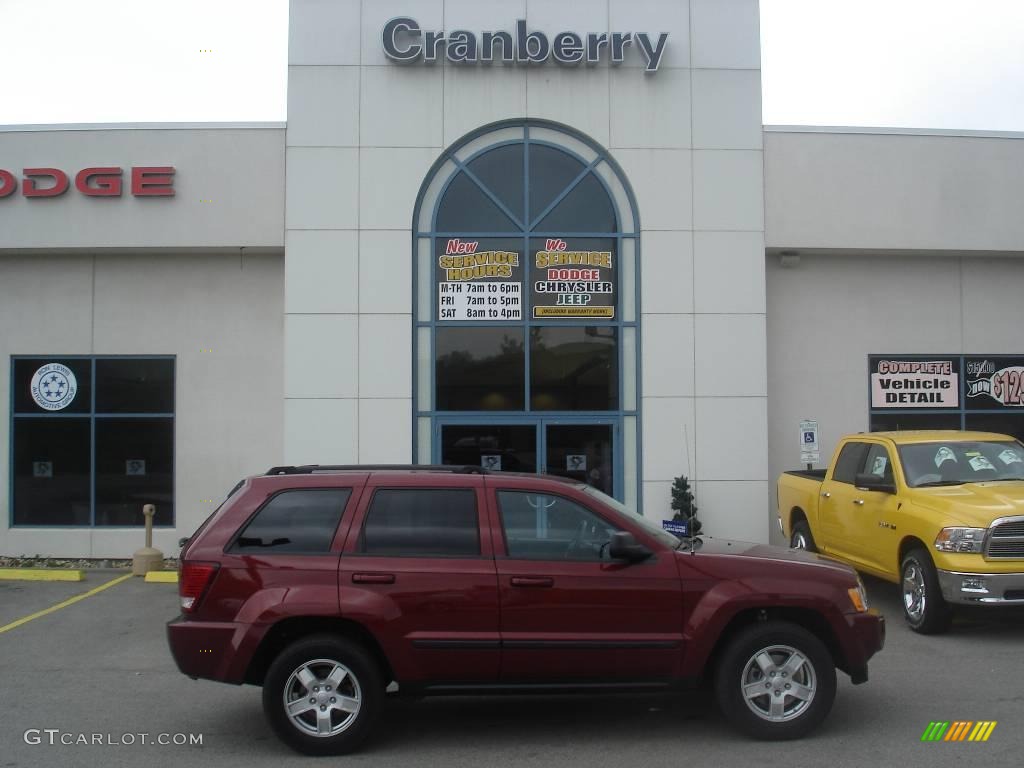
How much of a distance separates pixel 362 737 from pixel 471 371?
26.8ft

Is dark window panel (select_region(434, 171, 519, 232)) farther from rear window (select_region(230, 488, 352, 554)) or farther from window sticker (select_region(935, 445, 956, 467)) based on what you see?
rear window (select_region(230, 488, 352, 554))

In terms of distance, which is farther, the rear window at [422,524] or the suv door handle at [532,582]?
the rear window at [422,524]

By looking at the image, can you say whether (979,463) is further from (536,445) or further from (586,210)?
(586,210)

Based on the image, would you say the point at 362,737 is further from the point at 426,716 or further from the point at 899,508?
the point at 899,508

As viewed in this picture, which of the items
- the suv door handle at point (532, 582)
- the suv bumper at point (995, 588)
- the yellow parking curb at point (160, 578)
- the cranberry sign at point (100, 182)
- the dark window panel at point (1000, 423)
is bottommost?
the yellow parking curb at point (160, 578)

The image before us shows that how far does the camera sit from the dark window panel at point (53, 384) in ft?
47.8

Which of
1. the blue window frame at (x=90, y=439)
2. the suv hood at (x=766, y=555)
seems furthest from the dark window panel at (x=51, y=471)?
the suv hood at (x=766, y=555)

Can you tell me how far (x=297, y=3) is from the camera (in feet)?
45.6

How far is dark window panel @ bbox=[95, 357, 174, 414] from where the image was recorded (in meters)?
14.6

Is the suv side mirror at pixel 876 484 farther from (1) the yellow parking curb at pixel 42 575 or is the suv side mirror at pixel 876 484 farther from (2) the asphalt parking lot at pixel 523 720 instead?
(1) the yellow parking curb at pixel 42 575

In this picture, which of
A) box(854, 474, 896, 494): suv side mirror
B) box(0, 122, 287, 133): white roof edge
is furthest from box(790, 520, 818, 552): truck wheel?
box(0, 122, 287, 133): white roof edge

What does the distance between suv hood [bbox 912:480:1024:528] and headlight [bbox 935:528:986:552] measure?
8 centimetres

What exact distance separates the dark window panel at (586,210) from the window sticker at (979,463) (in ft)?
19.8

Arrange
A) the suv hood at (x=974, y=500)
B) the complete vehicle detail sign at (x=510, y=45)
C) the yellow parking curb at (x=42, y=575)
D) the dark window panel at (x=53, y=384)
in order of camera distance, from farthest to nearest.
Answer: the dark window panel at (x=53, y=384) → the complete vehicle detail sign at (x=510, y=45) → the yellow parking curb at (x=42, y=575) → the suv hood at (x=974, y=500)
